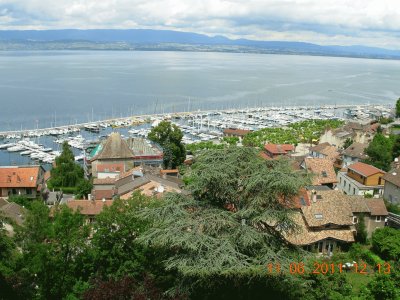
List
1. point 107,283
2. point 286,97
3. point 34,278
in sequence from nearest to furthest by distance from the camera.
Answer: point 107,283, point 34,278, point 286,97

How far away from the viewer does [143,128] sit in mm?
67188

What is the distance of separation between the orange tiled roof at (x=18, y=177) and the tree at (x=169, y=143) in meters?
12.1

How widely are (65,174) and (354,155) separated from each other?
71.2 feet

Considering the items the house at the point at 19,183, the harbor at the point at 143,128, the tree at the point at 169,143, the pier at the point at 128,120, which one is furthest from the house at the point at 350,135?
the pier at the point at 128,120

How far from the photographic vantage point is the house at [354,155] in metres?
31.7

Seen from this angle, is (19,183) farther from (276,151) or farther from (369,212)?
(276,151)

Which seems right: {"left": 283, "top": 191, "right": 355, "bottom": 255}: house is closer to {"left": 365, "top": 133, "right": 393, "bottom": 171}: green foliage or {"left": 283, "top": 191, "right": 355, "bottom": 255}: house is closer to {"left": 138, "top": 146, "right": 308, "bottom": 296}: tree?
{"left": 138, "top": 146, "right": 308, "bottom": 296}: tree

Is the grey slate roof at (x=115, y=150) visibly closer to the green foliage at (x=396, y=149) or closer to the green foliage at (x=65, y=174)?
the green foliage at (x=65, y=174)

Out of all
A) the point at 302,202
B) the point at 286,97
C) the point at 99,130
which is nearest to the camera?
the point at 302,202

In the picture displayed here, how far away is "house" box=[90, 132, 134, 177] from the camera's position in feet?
103

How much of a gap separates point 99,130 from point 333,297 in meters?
58.0

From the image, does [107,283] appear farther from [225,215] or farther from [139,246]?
[225,215]

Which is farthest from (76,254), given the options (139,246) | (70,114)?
(70,114)

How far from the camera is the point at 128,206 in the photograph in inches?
472
